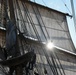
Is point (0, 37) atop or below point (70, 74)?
atop

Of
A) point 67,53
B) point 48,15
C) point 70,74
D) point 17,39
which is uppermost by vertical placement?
point 48,15

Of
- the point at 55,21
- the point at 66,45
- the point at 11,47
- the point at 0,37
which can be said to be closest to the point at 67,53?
the point at 66,45

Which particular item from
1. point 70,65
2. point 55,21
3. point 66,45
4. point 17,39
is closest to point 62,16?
point 55,21

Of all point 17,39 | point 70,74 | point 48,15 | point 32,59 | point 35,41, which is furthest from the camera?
point 48,15

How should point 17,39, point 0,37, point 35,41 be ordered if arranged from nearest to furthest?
point 17,39, point 0,37, point 35,41

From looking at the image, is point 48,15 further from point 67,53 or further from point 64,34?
point 67,53

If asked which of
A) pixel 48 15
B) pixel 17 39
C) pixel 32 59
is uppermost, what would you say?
pixel 48 15

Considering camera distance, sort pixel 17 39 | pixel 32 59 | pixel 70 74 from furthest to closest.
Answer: pixel 70 74 → pixel 17 39 → pixel 32 59

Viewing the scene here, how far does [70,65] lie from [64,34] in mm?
1354

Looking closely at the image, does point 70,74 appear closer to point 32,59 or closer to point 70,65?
point 70,65

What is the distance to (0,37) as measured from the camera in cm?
765

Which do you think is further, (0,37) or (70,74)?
(70,74)

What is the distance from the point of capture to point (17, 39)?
371 centimetres

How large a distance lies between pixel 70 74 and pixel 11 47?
5.69 metres
